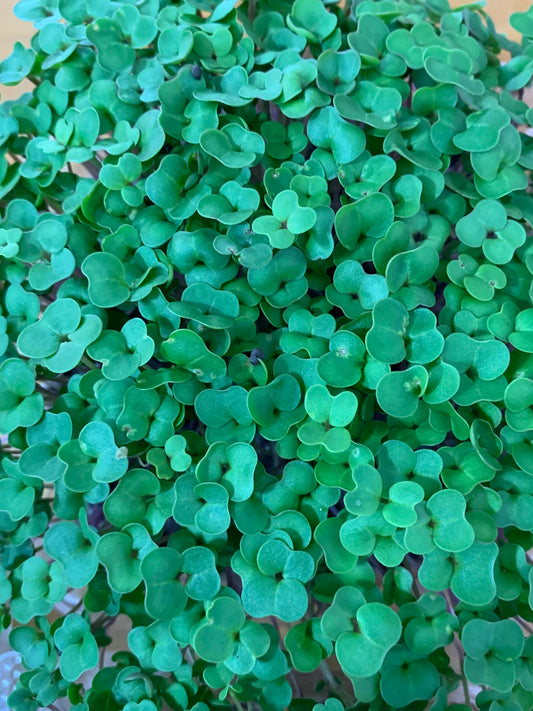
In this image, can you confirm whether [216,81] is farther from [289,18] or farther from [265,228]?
[265,228]

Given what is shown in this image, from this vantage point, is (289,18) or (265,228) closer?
(265,228)

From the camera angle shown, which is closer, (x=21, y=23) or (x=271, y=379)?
(x=271, y=379)

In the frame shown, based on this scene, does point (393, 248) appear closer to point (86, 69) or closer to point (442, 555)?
point (442, 555)

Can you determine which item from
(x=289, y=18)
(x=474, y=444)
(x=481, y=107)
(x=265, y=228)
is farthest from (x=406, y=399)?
(x=289, y=18)

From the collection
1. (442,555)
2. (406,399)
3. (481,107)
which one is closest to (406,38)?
(481,107)

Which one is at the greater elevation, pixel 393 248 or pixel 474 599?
pixel 393 248

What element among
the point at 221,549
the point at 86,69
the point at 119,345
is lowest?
the point at 221,549

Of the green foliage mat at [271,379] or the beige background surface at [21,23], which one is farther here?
the beige background surface at [21,23]

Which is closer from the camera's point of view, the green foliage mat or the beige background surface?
the green foliage mat
